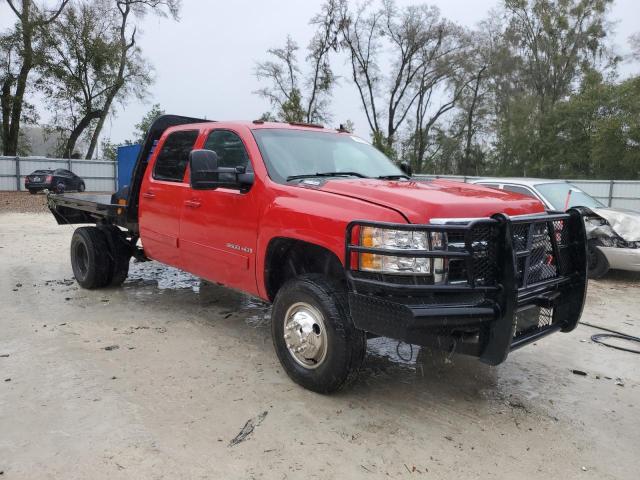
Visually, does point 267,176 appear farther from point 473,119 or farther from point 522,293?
point 473,119

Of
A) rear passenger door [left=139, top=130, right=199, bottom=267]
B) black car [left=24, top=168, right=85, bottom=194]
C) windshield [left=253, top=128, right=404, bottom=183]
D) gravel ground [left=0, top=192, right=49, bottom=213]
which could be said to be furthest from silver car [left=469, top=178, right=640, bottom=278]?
black car [left=24, top=168, right=85, bottom=194]

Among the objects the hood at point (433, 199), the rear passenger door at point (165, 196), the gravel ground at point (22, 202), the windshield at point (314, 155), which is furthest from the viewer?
the gravel ground at point (22, 202)

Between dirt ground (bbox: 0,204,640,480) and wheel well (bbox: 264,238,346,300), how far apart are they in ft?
2.29

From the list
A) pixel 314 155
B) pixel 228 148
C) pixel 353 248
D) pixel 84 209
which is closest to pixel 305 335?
pixel 353 248

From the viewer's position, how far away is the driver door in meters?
4.06

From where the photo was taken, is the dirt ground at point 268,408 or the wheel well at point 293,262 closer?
the dirt ground at point 268,408

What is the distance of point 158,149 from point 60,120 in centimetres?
3105

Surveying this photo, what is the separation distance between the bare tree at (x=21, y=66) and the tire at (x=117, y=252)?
26.3 m

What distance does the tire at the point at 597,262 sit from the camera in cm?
764

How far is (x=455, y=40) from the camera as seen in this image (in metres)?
37.3

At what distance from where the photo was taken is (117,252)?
6293 mm

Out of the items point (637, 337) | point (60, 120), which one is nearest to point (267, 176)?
point (637, 337)

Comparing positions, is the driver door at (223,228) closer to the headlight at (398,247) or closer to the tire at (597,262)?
the headlight at (398,247)

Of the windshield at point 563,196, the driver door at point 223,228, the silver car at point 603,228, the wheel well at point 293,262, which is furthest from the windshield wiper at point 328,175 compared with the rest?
the windshield at point 563,196
